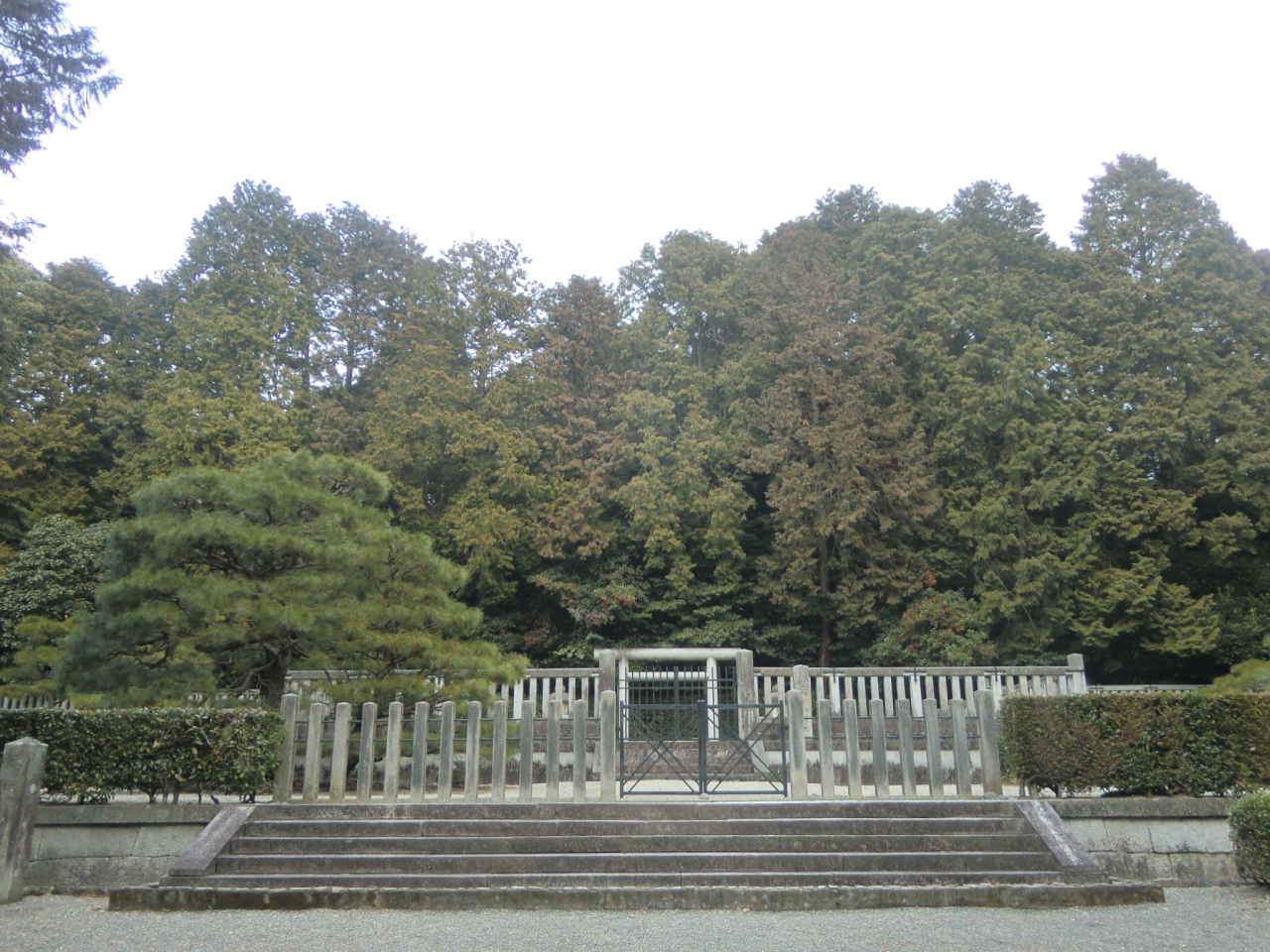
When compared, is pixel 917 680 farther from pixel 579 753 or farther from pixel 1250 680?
pixel 579 753

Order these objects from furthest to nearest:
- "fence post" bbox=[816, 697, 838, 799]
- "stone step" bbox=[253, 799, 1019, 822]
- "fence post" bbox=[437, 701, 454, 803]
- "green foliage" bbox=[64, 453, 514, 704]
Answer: "green foliage" bbox=[64, 453, 514, 704] < "fence post" bbox=[437, 701, 454, 803] < "fence post" bbox=[816, 697, 838, 799] < "stone step" bbox=[253, 799, 1019, 822]

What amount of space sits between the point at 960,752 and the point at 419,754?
440cm

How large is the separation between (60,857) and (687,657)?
23.6 feet

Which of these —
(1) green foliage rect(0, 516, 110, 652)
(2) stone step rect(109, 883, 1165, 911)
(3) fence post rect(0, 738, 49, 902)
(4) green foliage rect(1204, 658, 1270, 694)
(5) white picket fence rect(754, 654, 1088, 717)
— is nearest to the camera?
(2) stone step rect(109, 883, 1165, 911)

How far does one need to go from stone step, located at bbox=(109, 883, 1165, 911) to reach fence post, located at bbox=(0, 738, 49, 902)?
1162 millimetres

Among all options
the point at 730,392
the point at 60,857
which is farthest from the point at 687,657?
the point at 730,392

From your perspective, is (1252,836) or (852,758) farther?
(852,758)

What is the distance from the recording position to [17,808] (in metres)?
6.00

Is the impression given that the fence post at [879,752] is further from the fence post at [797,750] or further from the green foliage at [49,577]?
the green foliage at [49,577]

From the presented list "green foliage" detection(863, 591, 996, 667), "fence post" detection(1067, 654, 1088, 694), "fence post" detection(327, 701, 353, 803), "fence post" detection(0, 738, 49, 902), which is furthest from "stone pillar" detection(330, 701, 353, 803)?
"green foliage" detection(863, 591, 996, 667)

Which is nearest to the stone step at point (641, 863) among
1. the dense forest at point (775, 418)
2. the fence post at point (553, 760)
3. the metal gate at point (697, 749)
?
the fence post at point (553, 760)

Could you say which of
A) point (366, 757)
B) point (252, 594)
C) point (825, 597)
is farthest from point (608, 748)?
point (825, 597)

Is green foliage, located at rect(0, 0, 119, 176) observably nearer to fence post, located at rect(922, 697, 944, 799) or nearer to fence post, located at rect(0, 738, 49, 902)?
fence post, located at rect(0, 738, 49, 902)

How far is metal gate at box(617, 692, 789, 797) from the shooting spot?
8562 mm
